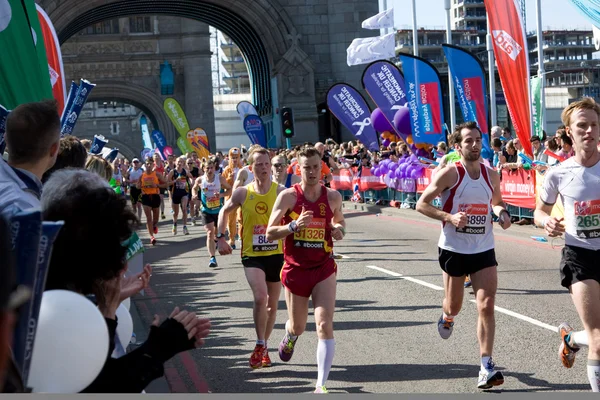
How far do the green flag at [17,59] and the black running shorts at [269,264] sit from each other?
2.40 metres

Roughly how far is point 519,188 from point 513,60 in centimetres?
253

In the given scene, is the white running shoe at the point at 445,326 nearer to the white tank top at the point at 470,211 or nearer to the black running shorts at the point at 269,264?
the white tank top at the point at 470,211

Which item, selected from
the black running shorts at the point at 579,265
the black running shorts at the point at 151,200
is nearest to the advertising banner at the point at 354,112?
the black running shorts at the point at 151,200

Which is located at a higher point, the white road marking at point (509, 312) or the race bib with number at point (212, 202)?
the race bib with number at point (212, 202)

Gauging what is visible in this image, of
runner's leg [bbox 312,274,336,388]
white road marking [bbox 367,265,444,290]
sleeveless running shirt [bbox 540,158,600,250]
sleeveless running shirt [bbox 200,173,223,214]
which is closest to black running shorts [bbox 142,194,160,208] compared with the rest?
sleeveless running shirt [bbox 200,173,223,214]

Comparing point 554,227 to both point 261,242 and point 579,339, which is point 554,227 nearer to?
point 579,339

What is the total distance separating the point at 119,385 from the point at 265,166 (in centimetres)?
643

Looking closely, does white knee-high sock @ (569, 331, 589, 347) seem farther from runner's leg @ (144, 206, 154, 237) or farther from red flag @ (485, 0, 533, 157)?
runner's leg @ (144, 206, 154, 237)

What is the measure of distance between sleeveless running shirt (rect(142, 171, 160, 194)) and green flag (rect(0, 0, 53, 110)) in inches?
526

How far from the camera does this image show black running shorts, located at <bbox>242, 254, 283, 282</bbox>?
331 inches

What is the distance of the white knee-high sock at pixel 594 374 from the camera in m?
5.75

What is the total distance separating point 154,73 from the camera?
64.6m

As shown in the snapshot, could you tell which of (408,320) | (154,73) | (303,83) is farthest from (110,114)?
(408,320)

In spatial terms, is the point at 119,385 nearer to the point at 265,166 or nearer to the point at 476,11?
the point at 265,166
